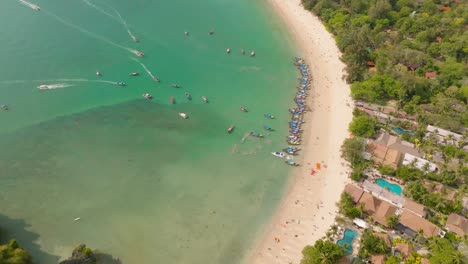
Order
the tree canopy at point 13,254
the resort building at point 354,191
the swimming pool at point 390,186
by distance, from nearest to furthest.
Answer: the tree canopy at point 13,254 → the resort building at point 354,191 → the swimming pool at point 390,186

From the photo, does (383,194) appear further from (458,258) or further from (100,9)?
(100,9)

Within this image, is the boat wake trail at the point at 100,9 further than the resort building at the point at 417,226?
Yes

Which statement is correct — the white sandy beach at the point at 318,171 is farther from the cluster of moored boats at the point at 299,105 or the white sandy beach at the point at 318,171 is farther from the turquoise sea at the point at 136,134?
the turquoise sea at the point at 136,134

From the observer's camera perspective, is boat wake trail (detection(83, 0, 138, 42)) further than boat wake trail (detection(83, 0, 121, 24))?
No

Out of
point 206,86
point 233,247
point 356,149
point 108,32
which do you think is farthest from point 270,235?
point 108,32

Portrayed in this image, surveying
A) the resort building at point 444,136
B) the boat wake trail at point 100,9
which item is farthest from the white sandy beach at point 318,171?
the boat wake trail at point 100,9

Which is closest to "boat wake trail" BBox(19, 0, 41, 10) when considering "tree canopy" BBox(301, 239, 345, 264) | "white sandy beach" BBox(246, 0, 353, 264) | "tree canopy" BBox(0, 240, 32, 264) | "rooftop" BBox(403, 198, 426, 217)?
"white sandy beach" BBox(246, 0, 353, 264)

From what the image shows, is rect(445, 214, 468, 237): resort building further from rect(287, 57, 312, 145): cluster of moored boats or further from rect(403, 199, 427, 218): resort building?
rect(287, 57, 312, 145): cluster of moored boats
